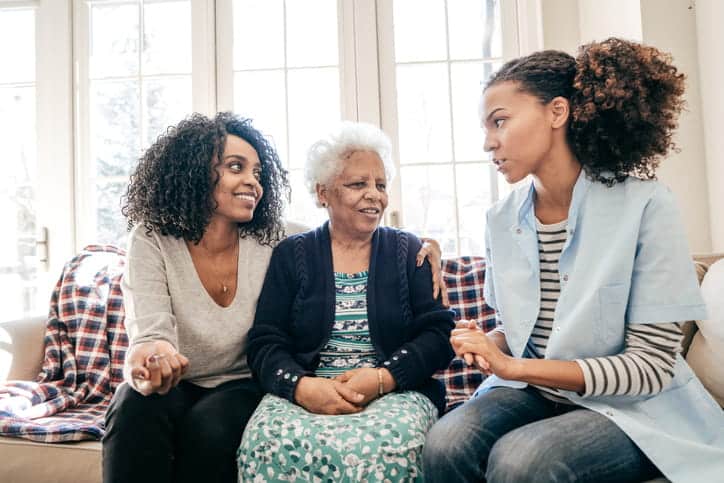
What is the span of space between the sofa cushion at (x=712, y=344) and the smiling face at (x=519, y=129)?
2.08 feet

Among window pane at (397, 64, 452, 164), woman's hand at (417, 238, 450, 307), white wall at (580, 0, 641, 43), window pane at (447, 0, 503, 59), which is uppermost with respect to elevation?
window pane at (447, 0, 503, 59)

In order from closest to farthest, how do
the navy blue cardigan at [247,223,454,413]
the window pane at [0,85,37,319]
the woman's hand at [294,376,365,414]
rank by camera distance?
the woman's hand at [294,376,365,414] < the navy blue cardigan at [247,223,454,413] < the window pane at [0,85,37,319]

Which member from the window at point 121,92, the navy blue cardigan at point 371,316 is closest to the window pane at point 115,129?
the window at point 121,92

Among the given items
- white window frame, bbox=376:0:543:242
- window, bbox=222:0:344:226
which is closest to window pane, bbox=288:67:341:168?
window, bbox=222:0:344:226

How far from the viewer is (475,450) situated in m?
1.08

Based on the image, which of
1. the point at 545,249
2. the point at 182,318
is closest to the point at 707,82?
the point at 545,249

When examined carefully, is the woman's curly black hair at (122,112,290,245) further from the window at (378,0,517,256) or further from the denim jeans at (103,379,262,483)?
the window at (378,0,517,256)

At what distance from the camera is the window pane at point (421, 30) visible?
8.80 feet

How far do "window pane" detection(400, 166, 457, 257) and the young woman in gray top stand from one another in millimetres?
997

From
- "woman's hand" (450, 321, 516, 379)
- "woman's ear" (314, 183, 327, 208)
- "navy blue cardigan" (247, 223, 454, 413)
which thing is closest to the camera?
"woman's hand" (450, 321, 516, 379)

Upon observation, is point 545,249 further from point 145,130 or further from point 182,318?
point 145,130

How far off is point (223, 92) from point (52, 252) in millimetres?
1191

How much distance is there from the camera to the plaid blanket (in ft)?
5.72

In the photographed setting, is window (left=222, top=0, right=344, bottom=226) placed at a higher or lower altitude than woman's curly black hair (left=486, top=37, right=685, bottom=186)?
higher
